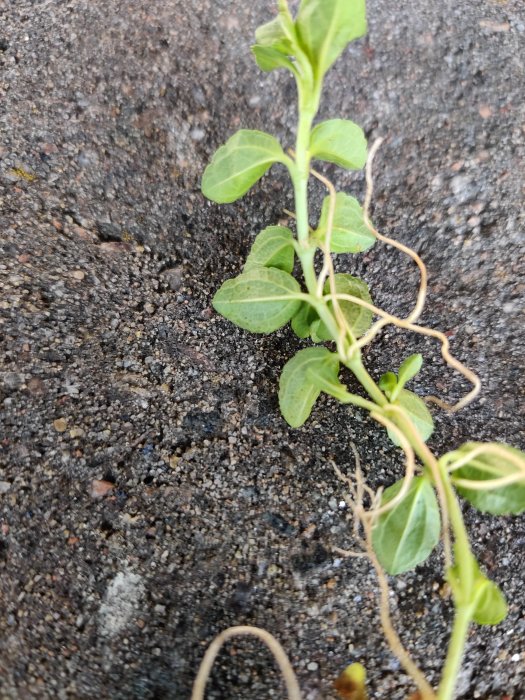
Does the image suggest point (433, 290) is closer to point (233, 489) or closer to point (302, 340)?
point (302, 340)

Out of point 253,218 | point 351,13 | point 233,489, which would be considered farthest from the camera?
point 253,218

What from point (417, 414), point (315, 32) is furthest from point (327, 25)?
point (417, 414)

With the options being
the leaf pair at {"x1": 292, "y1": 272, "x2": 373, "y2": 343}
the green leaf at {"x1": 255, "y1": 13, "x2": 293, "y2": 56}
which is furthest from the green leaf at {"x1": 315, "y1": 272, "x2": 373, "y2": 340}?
the green leaf at {"x1": 255, "y1": 13, "x2": 293, "y2": 56}

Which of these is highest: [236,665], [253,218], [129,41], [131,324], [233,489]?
[129,41]

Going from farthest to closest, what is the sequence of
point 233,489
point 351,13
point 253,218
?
1. point 253,218
2. point 233,489
3. point 351,13

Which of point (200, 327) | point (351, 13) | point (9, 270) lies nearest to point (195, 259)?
point (200, 327)

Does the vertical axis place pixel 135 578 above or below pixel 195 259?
below

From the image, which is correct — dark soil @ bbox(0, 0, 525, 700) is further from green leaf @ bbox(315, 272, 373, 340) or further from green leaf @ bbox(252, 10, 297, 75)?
green leaf @ bbox(252, 10, 297, 75)
